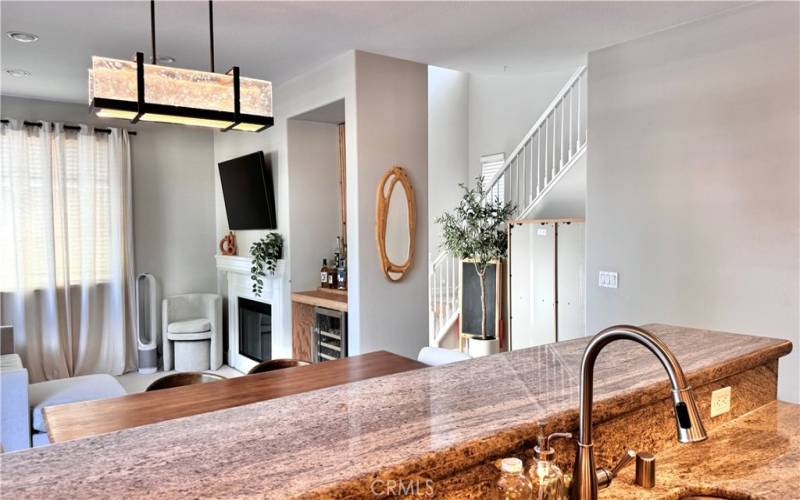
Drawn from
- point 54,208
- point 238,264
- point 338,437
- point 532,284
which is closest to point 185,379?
point 338,437

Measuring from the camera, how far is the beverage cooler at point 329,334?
14.2 feet

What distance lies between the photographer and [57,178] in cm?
525

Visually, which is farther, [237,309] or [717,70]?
[237,309]

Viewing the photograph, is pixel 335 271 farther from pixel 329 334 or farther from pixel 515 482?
pixel 515 482

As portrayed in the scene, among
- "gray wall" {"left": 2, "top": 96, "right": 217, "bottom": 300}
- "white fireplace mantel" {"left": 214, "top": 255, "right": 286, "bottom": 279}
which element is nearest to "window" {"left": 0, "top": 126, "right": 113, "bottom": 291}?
"gray wall" {"left": 2, "top": 96, "right": 217, "bottom": 300}

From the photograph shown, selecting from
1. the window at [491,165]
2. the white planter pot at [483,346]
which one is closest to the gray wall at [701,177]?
the white planter pot at [483,346]

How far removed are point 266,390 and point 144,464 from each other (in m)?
1.53

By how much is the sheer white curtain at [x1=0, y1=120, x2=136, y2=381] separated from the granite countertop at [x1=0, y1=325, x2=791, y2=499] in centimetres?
499

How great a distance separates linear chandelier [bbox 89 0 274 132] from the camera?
2297 millimetres

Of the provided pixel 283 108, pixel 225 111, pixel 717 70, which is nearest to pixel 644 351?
pixel 225 111

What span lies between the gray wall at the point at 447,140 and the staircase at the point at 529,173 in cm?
118

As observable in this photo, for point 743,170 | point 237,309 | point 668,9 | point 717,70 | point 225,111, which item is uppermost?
point 668,9

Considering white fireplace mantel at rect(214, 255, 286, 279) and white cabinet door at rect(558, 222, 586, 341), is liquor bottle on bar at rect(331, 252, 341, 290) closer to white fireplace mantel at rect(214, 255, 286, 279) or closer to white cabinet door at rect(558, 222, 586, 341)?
white fireplace mantel at rect(214, 255, 286, 279)

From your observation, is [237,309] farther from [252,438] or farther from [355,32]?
[252,438]
